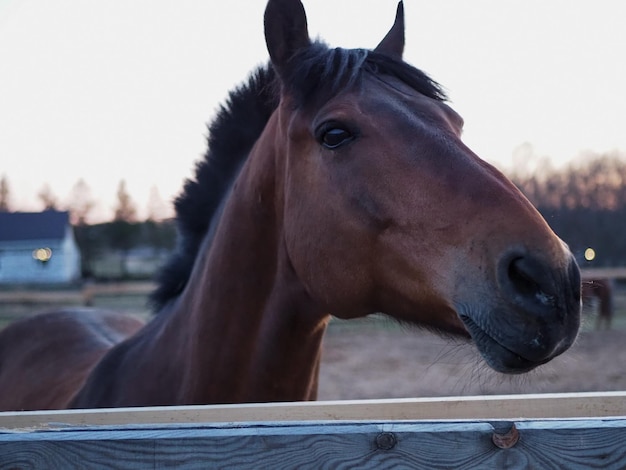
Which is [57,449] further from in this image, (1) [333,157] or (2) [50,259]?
(2) [50,259]

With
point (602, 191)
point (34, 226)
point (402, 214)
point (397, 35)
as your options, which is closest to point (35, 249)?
point (34, 226)

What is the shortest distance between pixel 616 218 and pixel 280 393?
75.5ft

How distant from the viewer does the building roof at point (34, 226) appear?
45.8 meters

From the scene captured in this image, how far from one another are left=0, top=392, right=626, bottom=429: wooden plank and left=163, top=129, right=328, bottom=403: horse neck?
2.04 feet

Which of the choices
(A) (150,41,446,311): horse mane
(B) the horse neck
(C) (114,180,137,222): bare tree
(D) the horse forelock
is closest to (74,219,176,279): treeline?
(C) (114,180,137,222): bare tree

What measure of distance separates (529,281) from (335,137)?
899mm

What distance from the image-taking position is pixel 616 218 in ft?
72.1

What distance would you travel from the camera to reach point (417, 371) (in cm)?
1002

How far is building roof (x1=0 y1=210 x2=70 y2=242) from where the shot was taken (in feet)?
150

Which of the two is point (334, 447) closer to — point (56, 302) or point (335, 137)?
point (335, 137)

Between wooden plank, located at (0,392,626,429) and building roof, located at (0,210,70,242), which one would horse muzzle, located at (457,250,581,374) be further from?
building roof, located at (0,210,70,242)

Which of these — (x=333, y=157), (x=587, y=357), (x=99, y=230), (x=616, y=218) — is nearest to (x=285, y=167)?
(x=333, y=157)

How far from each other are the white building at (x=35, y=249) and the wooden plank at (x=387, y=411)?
4708 centimetres

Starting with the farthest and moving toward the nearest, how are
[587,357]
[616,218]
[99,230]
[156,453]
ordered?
[99,230], [616,218], [587,357], [156,453]
